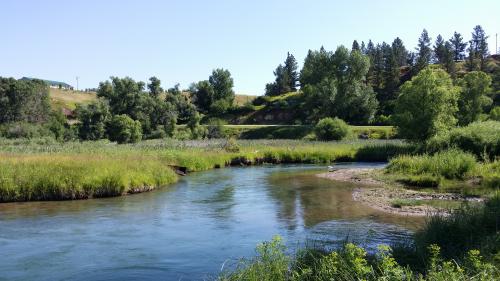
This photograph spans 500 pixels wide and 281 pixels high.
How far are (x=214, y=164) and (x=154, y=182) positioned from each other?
1563cm

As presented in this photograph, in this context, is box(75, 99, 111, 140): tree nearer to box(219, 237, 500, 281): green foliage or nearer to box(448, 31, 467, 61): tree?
box(219, 237, 500, 281): green foliage

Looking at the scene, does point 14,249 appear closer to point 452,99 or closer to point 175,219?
point 175,219

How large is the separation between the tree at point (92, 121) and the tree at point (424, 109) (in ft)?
142

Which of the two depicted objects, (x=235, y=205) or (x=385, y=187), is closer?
(x=235, y=205)

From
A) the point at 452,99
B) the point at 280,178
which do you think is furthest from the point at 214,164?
the point at 452,99

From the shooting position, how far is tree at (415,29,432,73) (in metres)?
130

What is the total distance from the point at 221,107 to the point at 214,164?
78647 mm

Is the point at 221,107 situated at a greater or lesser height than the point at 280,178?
greater

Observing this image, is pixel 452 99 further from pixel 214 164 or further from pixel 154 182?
pixel 154 182

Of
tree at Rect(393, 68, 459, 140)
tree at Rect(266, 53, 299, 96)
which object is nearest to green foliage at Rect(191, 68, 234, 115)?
tree at Rect(266, 53, 299, 96)

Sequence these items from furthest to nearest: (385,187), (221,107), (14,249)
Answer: (221,107) → (385,187) → (14,249)

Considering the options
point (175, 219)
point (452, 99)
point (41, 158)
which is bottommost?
point (175, 219)

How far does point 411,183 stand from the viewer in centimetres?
3244

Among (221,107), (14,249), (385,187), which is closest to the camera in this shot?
(14,249)
